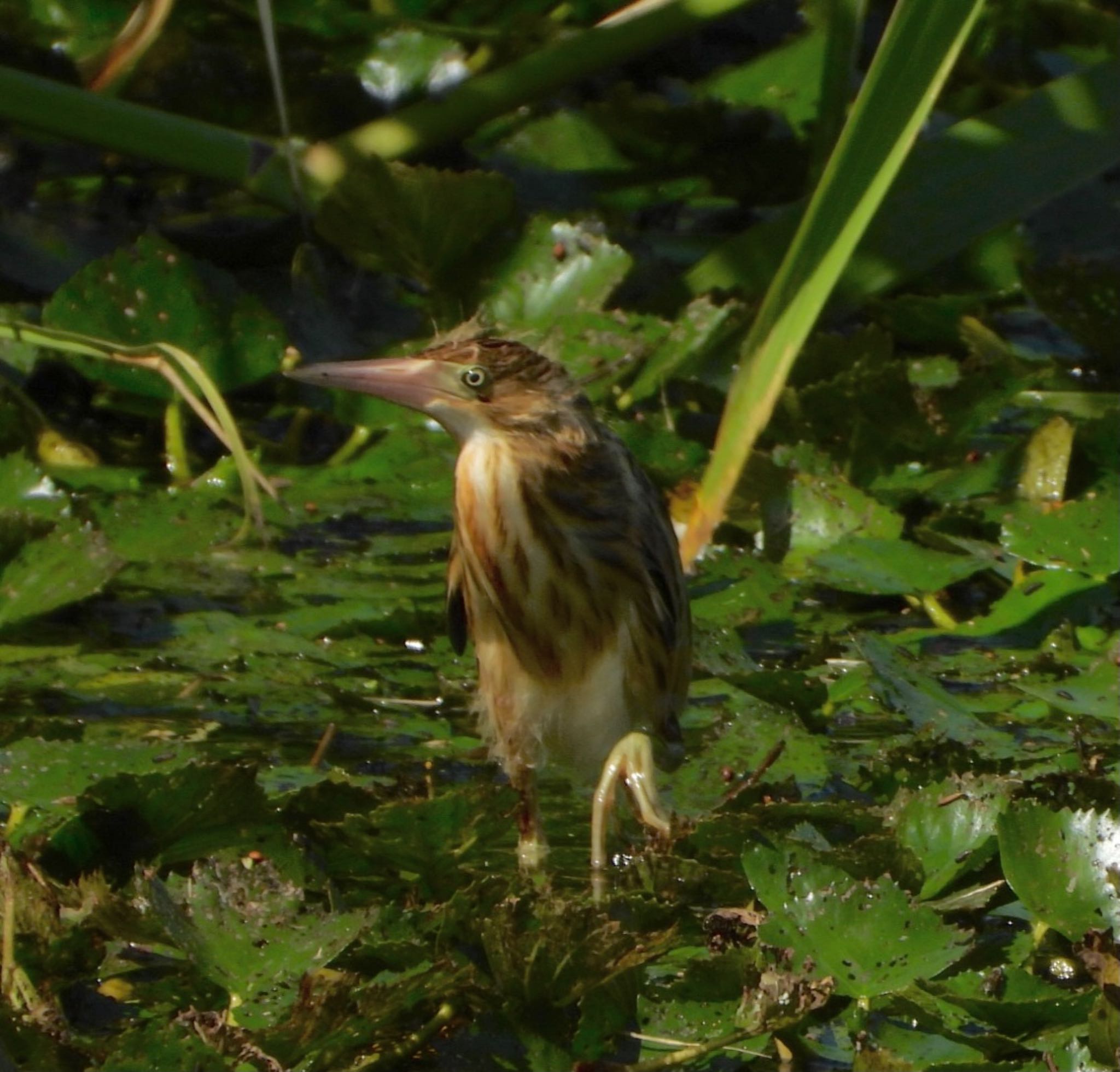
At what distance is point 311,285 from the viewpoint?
4883 mm

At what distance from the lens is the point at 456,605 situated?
3.91m

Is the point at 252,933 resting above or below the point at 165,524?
above

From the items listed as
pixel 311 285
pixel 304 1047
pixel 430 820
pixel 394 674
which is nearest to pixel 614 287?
pixel 311 285

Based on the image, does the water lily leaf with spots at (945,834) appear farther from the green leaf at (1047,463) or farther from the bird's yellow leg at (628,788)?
the green leaf at (1047,463)

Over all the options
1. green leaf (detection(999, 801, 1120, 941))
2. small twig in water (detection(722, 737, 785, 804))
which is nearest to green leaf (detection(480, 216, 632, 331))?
small twig in water (detection(722, 737, 785, 804))

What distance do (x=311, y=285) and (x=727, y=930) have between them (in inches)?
92.8

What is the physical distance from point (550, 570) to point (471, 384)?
35cm

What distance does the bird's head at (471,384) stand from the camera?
3.46 meters

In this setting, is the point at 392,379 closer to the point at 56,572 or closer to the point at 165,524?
the point at 56,572

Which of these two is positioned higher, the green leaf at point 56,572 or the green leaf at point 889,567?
the green leaf at point 56,572

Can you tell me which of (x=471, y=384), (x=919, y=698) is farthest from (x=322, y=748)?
(x=919, y=698)

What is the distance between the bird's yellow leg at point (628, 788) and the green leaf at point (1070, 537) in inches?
40.2

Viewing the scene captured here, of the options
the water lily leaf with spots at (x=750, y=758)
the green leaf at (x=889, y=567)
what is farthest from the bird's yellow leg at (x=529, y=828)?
the green leaf at (x=889, y=567)

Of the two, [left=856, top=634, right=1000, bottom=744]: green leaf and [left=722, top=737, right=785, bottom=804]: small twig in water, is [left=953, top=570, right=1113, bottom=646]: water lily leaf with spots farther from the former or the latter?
[left=722, top=737, right=785, bottom=804]: small twig in water
